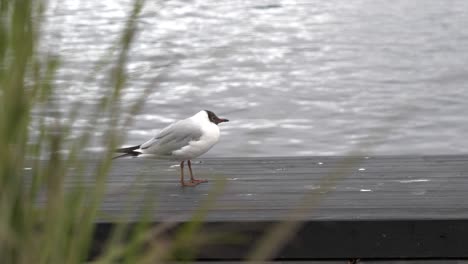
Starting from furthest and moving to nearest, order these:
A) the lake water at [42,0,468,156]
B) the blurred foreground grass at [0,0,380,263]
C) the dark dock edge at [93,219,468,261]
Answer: the lake water at [42,0,468,156] < the dark dock edge at [93,219,468,261] < the blurred foreground grass at [0,0,380,263]

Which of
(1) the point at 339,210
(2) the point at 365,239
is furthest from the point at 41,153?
(1) the point at 339,210

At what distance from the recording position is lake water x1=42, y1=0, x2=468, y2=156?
1074cm

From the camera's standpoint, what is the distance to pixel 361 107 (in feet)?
40.2

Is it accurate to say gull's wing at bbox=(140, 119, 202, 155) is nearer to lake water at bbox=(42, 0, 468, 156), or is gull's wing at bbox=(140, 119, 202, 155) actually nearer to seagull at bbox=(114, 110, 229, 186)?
seagull at bbox=(114, 110, 229, 186)

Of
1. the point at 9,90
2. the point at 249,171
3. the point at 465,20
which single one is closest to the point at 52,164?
the point at 9,90

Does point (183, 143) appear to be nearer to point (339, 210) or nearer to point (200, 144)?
point (200, 144)

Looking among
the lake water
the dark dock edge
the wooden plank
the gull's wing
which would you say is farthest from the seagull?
the lake water

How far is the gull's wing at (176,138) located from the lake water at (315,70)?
1.82 meters

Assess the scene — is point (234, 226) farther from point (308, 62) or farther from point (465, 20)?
point (465, 20)

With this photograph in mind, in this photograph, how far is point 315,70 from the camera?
14703 millimetres

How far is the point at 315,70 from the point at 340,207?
10.4 meters

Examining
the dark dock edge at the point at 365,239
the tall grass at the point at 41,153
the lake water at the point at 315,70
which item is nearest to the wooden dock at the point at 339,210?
the dark dock edge at the point at 365,239

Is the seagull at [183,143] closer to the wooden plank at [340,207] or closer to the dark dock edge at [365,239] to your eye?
the wooden plank at [340,207]

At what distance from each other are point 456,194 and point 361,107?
7634 millimetres
